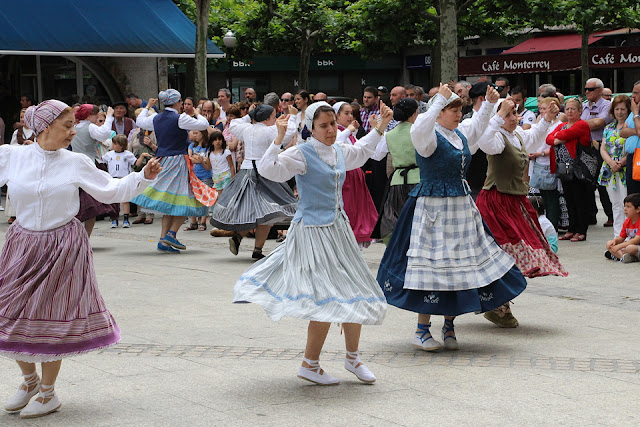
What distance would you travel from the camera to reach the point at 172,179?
12672 mm

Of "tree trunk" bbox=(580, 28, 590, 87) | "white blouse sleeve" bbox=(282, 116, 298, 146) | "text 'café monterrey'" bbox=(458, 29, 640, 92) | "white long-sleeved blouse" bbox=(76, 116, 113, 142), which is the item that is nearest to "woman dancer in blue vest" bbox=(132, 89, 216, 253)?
"white blouse sleeve" bbox=(282, 116, 298, 146)

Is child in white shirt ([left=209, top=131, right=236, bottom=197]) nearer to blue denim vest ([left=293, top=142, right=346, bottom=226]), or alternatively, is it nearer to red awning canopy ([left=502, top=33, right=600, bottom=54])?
blue denim vest ([left=293, top=142, right=346, bottom=226])

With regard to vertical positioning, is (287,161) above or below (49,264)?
above

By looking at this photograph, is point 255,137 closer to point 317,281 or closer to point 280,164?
point 280,164

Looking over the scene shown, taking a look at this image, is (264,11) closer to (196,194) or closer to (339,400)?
(196,194)

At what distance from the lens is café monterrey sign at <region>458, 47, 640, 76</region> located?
30.1 meters

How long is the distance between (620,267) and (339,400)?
5.84 m

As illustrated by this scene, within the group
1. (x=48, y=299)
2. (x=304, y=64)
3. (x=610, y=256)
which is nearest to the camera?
(x=48, y=299)

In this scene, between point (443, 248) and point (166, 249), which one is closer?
point (443, 248)

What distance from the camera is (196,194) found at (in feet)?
41.9

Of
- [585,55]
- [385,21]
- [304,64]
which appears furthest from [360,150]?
[304,64]

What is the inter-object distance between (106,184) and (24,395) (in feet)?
3.98

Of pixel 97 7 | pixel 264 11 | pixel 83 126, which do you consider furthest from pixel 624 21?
pixel 83 126

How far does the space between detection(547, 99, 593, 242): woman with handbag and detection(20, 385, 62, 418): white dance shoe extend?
8593mm
